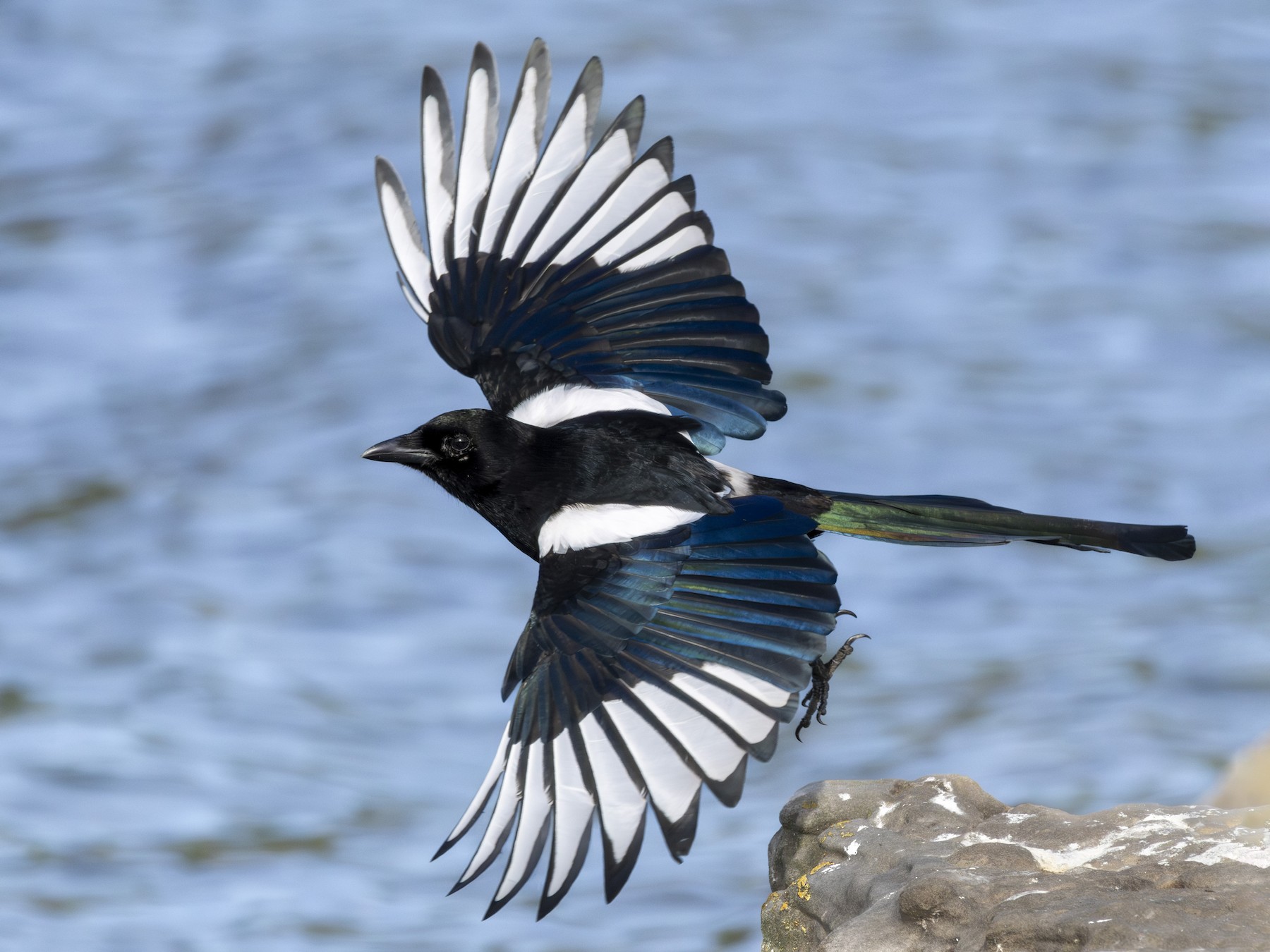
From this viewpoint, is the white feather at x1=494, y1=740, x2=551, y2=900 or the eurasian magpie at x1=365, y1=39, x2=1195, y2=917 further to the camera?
the eurasian magpie at x1=365, y1=39, x2=1195, y2=917

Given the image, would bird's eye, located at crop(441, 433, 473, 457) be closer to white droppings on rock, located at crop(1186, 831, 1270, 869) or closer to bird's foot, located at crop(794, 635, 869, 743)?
bird's foot, located at crop(794, 635, 869, 743)

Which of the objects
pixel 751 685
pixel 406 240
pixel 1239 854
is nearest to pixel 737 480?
pixel 751 685

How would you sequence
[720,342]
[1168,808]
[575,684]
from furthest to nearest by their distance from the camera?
[720,342]
[575,684]
[1168,808]

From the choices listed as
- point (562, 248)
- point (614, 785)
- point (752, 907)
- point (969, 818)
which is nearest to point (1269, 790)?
point (969, 818)

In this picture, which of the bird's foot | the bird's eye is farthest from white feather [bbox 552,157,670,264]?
the bird's foot

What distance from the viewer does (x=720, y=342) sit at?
151 inches

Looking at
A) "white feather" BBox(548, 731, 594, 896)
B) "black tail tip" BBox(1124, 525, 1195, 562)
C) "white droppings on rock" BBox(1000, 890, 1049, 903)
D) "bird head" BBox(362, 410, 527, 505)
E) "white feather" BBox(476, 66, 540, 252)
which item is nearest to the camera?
"white droppings on rock" BBox(1000, 890, 1049, 903)

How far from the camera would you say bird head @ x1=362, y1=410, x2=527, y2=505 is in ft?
12.3

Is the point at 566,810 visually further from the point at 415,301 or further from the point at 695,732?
the point at 415,301

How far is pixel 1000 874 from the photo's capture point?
8.45ft

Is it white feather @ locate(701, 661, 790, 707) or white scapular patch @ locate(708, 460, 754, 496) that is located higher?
white scapular patch @ locate(708, 460, 754, 496)

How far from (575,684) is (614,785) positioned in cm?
25

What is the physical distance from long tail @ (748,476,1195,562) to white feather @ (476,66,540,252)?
87cm

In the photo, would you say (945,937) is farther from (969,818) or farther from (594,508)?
(594,508)
